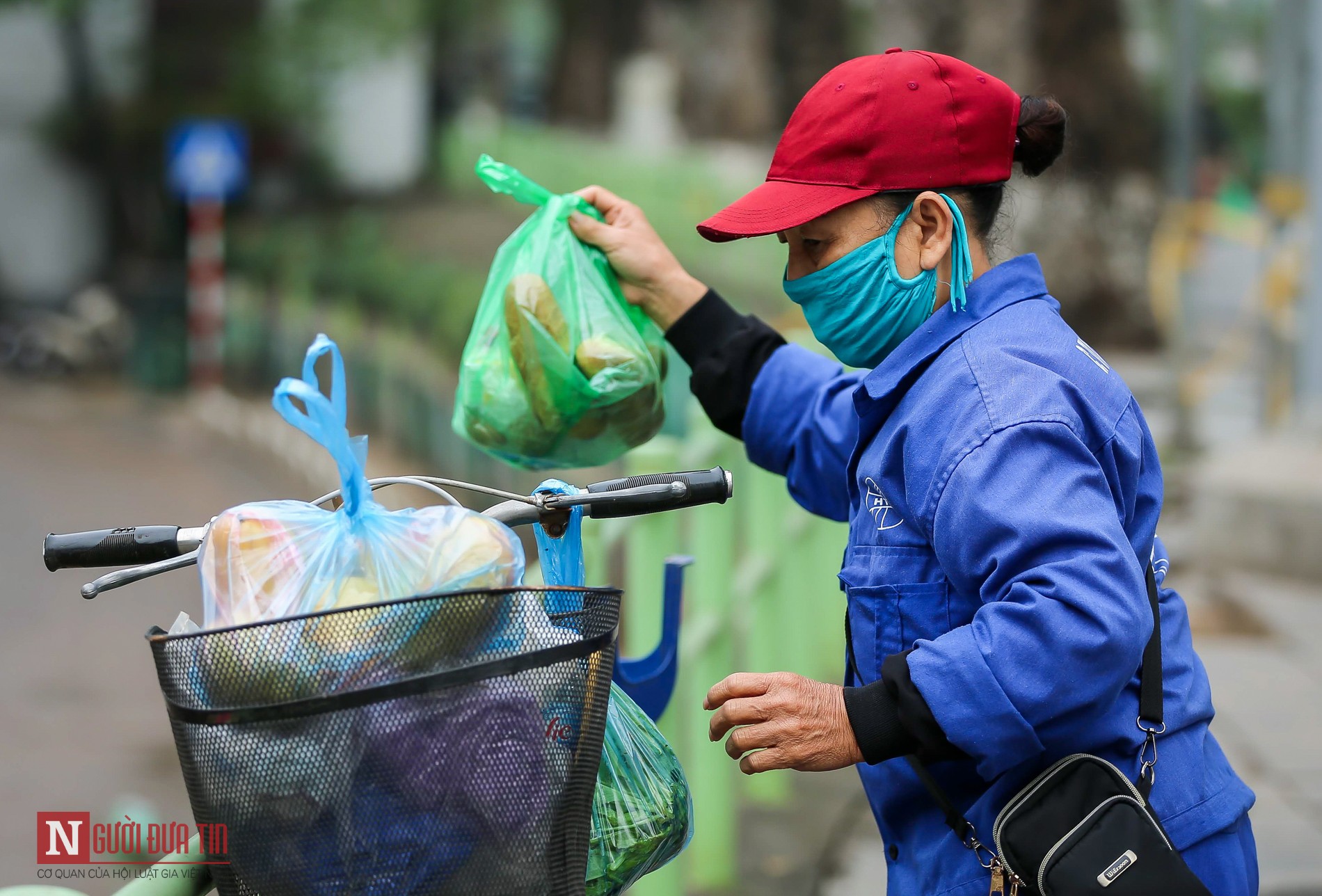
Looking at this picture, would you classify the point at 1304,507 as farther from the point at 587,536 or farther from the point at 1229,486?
the point at 587,536

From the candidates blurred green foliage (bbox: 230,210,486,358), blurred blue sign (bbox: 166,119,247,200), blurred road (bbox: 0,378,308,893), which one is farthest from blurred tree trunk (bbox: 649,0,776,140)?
blurred road (bbox: 0,378,308,893)

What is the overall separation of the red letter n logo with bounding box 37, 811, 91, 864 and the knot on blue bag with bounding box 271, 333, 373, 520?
0.72 meters

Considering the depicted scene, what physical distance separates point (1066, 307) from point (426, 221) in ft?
31.4

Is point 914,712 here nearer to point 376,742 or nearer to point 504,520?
point 504,520

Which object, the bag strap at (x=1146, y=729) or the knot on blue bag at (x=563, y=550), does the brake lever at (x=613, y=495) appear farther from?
the bag strap at (x=1146, y=729)

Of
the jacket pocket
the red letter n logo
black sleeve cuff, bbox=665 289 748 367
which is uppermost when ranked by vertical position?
black sleeve cuff, bbox=665 289 748 367

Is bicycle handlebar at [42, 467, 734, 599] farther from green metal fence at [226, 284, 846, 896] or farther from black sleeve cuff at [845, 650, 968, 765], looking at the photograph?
green metal fence at [226, 284, 846, 896]

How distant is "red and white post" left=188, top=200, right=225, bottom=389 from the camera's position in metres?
13.7

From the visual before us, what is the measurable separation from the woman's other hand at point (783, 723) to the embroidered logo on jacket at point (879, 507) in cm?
24

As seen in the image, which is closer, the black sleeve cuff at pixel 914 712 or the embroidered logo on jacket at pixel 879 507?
the black sleeve cuff at pixel 914 712

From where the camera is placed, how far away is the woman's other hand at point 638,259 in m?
2.22

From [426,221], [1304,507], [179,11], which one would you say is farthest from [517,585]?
[179,11]

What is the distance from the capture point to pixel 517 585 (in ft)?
4.20

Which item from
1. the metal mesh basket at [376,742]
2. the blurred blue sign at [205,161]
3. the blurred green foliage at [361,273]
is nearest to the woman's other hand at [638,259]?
the metal mesh basket at [376,742]
